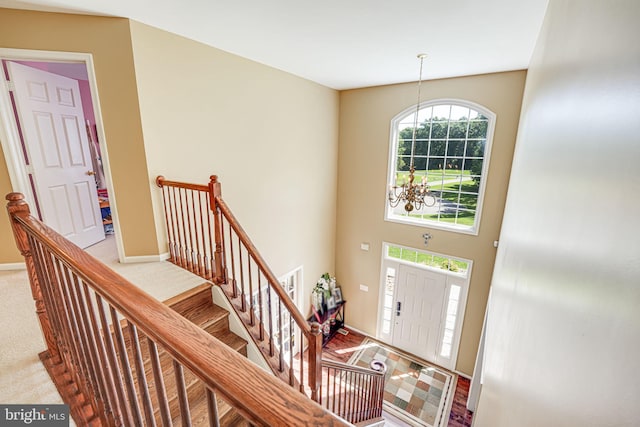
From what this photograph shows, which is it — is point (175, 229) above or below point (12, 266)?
above

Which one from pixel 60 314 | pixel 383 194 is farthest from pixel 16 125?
pixel 383 194

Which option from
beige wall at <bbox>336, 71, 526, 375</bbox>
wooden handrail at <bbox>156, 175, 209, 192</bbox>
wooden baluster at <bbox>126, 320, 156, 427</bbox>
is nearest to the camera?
wooden baluster at <bbox>126, 320, 156, 427</bbox>

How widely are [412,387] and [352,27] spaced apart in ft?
17.0

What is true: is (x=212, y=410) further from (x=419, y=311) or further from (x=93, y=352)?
(x=419, y=311)

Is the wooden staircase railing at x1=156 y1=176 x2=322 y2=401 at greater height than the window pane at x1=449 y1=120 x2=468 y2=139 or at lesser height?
lesser

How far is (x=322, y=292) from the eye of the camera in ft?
18.6

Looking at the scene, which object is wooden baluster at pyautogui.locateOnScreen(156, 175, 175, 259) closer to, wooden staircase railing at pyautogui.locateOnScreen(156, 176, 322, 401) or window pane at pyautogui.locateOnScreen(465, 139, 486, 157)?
wooden staircase railing at pyautogui.locateOnScreen(156, 176, 322, 401)

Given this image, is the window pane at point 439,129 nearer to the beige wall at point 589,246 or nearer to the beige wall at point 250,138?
the beige wall at point 250,138

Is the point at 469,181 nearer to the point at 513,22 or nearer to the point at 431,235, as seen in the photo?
the point at 431,235

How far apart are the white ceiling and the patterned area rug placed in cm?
493

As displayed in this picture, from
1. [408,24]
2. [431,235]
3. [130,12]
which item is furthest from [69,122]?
[431,235]

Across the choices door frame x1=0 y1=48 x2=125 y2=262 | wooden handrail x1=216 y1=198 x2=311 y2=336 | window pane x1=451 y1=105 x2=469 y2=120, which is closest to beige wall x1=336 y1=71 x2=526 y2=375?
window pane x1=451 y1=105 x2=469 y2=120

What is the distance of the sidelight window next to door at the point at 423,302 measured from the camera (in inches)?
189

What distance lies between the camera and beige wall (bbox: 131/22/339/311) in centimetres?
280
